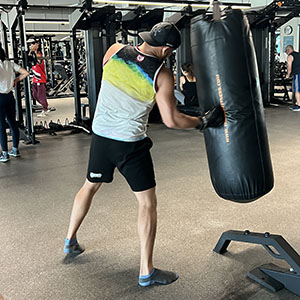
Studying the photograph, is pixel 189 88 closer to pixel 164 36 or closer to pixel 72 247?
pixel 72 247

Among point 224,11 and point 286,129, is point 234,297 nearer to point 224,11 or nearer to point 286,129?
point 224,11

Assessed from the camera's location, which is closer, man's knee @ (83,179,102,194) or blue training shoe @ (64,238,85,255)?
man's knee @ (83,179,102,194)

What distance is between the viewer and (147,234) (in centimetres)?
215

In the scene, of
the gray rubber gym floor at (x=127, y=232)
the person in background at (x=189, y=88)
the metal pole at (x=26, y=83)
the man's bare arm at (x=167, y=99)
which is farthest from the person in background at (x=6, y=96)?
the man's bare arm at (x=167, y=99)

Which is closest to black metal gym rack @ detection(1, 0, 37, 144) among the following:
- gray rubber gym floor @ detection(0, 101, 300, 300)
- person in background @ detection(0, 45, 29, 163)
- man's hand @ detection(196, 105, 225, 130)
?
person in background @ detection(0, 45, 29, 163)

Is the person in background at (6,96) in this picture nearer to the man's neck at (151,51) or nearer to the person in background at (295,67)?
the man's neck at (151,51)

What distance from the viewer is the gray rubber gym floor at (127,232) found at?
214 centimetres

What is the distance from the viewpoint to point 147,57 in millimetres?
1994

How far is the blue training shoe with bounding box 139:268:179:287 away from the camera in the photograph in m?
2.15

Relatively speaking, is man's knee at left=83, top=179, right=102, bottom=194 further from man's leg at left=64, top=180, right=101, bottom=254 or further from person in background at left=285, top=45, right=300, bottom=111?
person in background at left=285, top=45, right=300, bottom=111

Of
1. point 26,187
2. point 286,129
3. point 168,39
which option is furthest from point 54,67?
point 168,39

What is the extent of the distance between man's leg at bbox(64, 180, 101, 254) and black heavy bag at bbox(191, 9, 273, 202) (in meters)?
0.77

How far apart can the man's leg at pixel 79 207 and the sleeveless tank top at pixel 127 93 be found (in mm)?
380

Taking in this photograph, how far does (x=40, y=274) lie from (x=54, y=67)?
450 inches
